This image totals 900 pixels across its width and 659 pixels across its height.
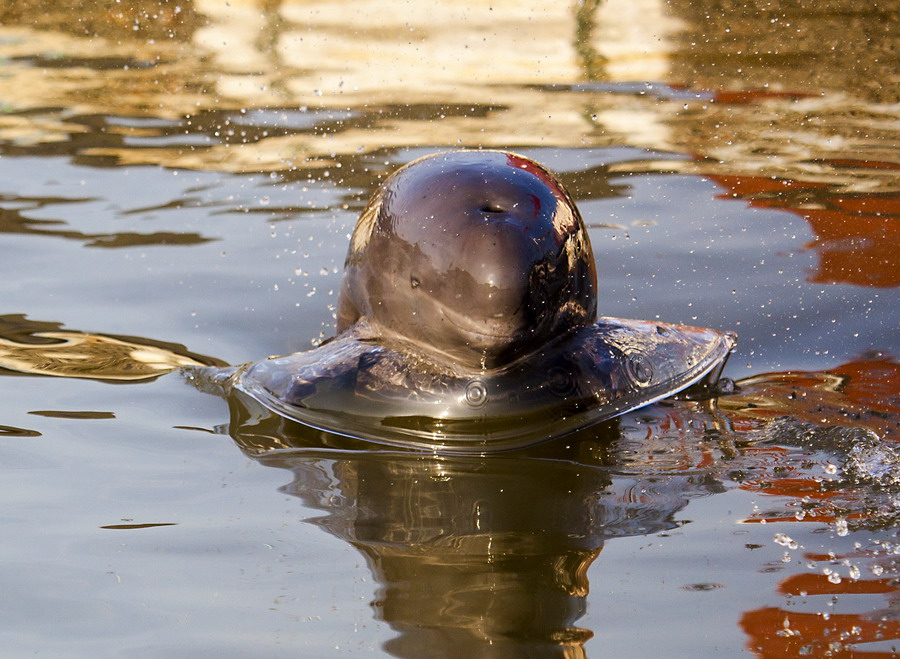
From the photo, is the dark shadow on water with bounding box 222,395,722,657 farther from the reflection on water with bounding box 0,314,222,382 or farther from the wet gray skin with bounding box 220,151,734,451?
the reflection on water with bounding box 0,314,222,382

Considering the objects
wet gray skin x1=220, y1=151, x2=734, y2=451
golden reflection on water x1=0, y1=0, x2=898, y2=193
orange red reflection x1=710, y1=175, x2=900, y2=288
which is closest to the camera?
wet gray skin x1=220, y1=151, x2=734, y2=451

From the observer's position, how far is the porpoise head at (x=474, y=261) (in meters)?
3.43

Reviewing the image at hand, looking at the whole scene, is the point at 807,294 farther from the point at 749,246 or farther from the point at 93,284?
the point at 93,284

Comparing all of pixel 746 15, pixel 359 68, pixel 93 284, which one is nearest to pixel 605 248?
pixel 93 284

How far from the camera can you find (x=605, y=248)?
525 centimetres

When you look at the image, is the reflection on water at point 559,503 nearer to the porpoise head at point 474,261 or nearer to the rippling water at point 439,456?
the rippling water at point 439,456

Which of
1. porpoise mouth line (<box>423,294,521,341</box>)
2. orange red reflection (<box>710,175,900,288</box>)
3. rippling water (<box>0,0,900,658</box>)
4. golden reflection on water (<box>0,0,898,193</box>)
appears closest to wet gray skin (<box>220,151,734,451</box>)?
porpoise mouth line (<box>423,294,521,341</box>)

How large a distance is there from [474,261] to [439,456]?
1.80 ft

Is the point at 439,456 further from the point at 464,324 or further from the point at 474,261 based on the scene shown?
the point at 474,261

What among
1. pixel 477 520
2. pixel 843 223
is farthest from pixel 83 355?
pixel 843 223

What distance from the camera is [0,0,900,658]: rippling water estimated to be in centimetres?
248

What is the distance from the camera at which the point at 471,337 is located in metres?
3.46

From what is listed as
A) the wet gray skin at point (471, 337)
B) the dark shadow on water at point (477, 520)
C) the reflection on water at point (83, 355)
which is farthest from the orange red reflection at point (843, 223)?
the reflection on water at point (83, 355)

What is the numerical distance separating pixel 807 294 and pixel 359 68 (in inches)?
205
